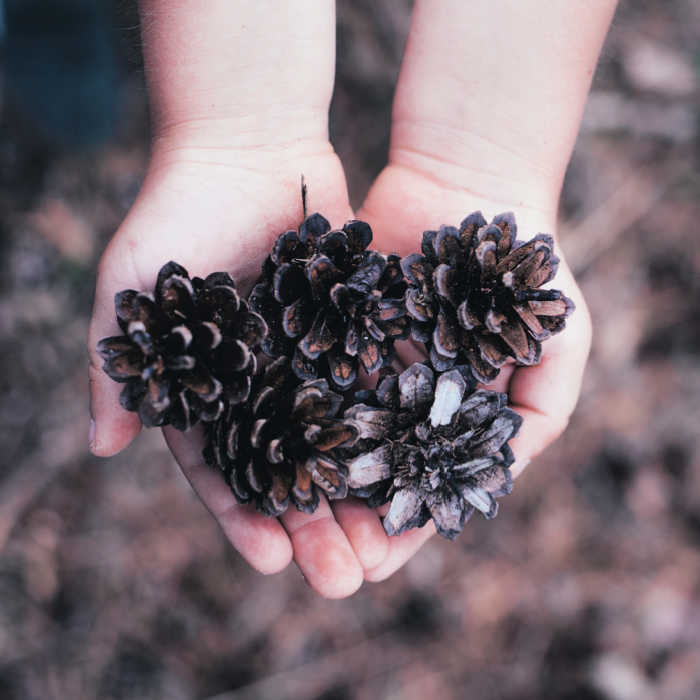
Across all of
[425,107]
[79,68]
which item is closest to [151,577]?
[425,107]

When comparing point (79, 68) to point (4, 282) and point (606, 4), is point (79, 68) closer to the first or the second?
point (4, 282)

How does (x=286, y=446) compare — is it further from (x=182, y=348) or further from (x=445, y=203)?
(x=445, y=203)

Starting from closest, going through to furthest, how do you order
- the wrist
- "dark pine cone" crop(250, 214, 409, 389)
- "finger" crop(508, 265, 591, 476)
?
"dark pine cone" crop(250, 214, 409, 389) → "finger" crop(508, 265, 591, 476) → the wrist

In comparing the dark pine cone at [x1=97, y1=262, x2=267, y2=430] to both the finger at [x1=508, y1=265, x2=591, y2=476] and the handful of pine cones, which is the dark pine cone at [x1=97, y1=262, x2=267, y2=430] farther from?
the finger at [x1=508, y1=265, x2=591, y2=476]

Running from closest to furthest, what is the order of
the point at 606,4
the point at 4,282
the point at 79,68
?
the point at 606,4, the point at 4,282, the point at 79,68

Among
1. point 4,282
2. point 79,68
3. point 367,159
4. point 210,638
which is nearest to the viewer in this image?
point 210,638

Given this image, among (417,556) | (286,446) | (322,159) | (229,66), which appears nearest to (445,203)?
(322,159)

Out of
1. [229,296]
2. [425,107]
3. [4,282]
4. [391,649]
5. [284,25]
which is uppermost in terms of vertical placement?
[284,25]

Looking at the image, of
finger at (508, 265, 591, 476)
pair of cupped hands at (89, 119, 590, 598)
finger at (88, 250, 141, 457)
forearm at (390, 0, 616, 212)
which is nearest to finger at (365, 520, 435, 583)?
pair of cupped hands at (89, 119, 590, 598)
